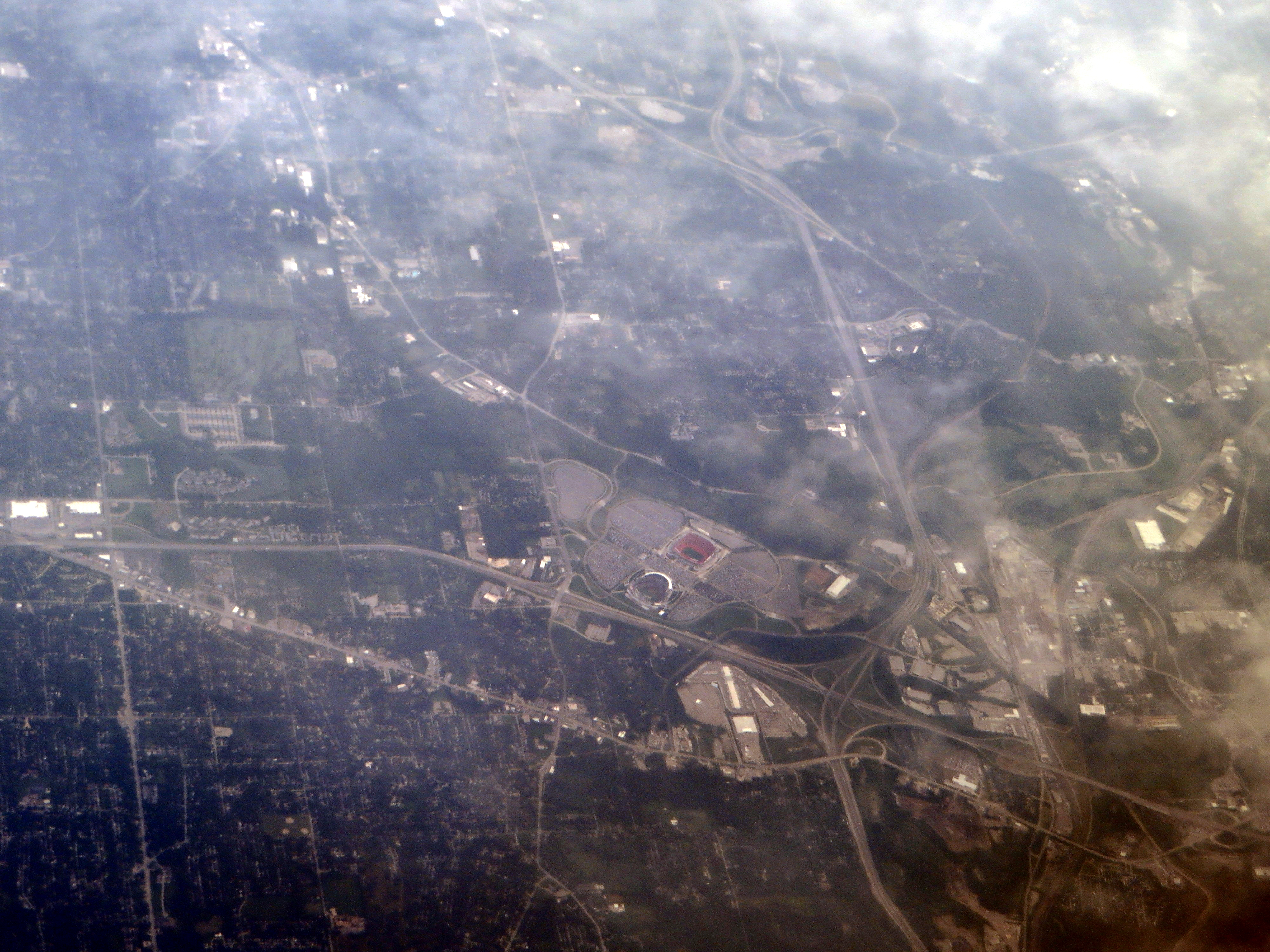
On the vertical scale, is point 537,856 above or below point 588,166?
below

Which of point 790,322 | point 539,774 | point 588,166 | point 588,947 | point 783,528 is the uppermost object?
point 588,166

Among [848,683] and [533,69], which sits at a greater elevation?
[533,69]

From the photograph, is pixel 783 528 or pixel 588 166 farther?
pixel 588 166

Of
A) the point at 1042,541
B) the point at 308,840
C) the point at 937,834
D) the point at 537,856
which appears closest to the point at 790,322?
the point at 1042,541

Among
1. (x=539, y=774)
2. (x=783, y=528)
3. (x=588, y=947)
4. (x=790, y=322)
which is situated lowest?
(x=588, y=947)

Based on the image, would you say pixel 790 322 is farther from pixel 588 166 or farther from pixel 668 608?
pixel 668 608

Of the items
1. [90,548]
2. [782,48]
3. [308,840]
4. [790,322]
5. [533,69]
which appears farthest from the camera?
[782,48]

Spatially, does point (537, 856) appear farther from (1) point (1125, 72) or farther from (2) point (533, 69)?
(1) point (1125, 72)

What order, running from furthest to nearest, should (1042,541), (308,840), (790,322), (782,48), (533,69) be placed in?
(782,48) < (533,69) < (790,322) < (1042,541) < (308,840)

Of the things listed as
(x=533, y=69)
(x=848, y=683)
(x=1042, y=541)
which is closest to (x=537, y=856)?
(x=848, y=683)
